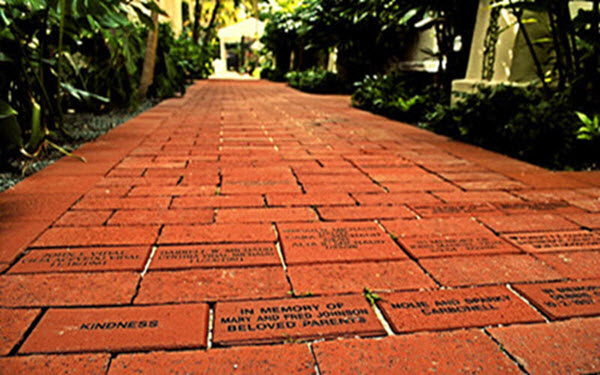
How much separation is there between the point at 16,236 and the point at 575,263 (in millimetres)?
1995

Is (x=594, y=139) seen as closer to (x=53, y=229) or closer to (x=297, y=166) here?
(x=297, y=166)

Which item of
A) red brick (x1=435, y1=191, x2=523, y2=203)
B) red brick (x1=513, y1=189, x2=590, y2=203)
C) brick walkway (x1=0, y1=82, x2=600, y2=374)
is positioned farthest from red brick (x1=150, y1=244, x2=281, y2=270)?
red brick (x1=513, y1=189, x2=590, y2=203)

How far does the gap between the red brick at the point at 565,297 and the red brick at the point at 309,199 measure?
953 millimetres

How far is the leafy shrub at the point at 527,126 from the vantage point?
305 centimetres

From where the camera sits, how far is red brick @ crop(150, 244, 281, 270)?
1494 mm

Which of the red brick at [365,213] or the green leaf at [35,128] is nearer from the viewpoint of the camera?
A: the red brick at [365,213]

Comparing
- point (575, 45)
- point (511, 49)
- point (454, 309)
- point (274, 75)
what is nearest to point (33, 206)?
point (454, 309)

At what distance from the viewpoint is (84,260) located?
1495 mm

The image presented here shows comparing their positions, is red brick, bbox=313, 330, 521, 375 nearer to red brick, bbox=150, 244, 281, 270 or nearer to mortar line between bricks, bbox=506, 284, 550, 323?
mortar line between bricks, bbox=506, 284, 550, 323

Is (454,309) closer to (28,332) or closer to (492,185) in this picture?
(28,332)

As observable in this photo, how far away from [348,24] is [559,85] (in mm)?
5667

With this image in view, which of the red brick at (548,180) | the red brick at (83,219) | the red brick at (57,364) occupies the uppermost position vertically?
the red brick at (548,180)

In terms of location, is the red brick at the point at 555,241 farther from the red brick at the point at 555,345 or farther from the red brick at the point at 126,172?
the red brick at the point at 126,172

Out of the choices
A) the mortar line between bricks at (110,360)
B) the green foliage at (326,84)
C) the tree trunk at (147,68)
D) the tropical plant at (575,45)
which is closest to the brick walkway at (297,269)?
the mortar line between bricks at (110,360)
